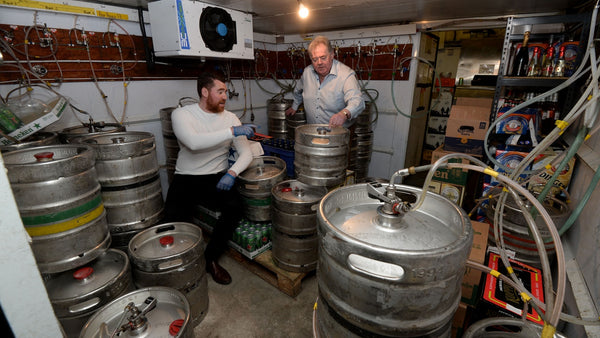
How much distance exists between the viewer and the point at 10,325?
2.66 feet

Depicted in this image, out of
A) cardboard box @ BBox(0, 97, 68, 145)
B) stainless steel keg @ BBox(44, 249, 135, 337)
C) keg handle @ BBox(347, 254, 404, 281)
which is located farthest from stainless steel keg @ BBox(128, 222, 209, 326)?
keg handle @ BBox(347, 254, 404, 281)

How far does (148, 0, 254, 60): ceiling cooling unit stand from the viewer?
2.75 meters

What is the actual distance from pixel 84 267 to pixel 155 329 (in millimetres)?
704

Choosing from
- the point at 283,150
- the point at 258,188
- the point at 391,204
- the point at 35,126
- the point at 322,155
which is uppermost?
the point at 35,126

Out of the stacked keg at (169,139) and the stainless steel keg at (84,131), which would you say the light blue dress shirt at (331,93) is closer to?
the stacked keg at (169,139)

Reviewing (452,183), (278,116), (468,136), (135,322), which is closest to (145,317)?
(135,322)

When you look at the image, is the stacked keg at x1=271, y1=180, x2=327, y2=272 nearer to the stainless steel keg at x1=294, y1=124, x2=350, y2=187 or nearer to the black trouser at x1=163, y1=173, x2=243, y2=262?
the stainless steel keg at x1=294, y1=124, x2=350, y2=187

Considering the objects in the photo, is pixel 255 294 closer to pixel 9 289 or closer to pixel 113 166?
pixel 113 166

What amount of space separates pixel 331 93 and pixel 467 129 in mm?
1497

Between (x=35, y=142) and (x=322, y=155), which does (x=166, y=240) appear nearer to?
(x=35, y=142)

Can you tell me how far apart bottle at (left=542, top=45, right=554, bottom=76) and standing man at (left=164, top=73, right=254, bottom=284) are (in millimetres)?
2642

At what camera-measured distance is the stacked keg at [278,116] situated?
4.43 metres

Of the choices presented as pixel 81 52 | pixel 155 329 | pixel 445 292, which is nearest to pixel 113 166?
pixel 155 329

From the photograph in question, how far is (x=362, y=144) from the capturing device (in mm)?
4246
